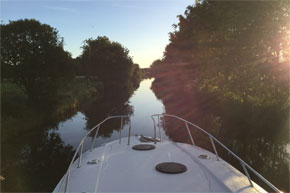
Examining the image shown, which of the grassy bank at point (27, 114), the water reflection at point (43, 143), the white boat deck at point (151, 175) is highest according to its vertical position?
the white boat deck at point (151, 175)

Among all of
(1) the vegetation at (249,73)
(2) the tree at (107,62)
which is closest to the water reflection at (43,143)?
(1) the vegetation at (249,73)

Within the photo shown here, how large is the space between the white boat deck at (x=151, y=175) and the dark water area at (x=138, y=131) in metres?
3.85

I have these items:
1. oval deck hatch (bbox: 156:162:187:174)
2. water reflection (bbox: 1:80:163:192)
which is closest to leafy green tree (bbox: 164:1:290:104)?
water reflection (bbox: 1:80:163:192)

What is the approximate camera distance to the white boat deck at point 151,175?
426 cm

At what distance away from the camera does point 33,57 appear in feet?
Answer: 73.4

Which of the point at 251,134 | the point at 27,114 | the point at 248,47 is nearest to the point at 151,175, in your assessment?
the point at 251,134

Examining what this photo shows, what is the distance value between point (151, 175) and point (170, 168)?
468 mm

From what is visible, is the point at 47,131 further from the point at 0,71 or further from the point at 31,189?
the point at 0,71

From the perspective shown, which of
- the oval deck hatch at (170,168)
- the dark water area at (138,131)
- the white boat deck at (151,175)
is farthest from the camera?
the dark water area at (138,131)

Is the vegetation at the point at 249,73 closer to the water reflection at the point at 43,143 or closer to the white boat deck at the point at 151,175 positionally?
the white boat deck at the point at 151,175

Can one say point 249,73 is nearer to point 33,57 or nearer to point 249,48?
point 249,48

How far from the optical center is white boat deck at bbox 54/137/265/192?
4262 millimetres

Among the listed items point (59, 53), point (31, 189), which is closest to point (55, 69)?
point (59, 53)

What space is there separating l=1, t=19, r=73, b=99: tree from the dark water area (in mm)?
6532
